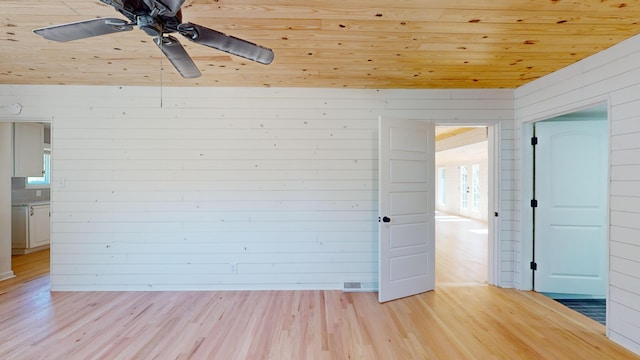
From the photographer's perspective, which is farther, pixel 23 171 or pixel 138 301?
pixel 23 171

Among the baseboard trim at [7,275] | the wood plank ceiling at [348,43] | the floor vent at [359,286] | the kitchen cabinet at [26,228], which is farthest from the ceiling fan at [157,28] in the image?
the kitchen cabinet at [26,228]

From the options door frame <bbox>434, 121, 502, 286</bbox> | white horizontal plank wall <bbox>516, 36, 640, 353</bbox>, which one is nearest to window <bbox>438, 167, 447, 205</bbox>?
door frame <bbox>434, 121, 502, 286</bbox>

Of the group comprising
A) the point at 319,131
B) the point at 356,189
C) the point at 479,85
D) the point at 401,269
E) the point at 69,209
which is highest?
the point at 479,85

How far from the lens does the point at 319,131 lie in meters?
3.68

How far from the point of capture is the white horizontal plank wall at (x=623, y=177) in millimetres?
2352

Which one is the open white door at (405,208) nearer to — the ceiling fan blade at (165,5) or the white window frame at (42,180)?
the ceiling fan blade at (165,5)

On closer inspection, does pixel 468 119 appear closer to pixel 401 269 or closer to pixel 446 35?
pixel 446 35

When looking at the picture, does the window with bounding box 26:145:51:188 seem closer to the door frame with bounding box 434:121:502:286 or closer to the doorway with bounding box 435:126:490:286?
the door frame with bounding box 434:121:502:286

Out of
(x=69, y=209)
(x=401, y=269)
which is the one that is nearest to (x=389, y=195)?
(x=401, y=269)

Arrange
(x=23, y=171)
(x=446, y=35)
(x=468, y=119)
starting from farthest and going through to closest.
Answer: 1. (x=23, y=171)
2. (x=468, y=119)
3. (x=446, y=35)

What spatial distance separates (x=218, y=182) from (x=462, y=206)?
32.2ft

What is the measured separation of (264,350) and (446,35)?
2.84 m

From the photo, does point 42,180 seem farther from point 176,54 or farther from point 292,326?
point 292,326

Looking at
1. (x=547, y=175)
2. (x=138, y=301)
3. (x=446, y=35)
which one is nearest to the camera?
(x=446, y=35)
